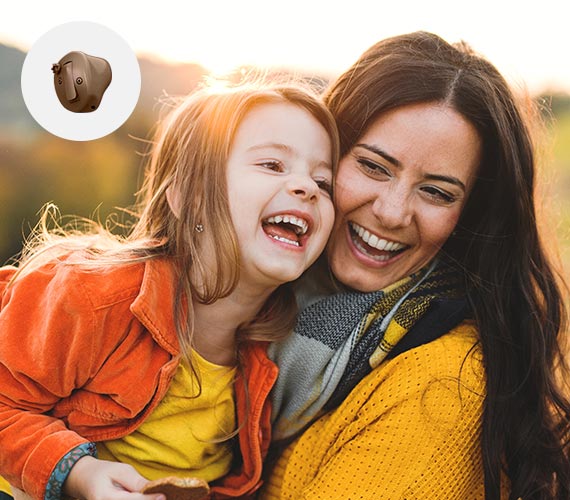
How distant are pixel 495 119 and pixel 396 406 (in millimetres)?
847

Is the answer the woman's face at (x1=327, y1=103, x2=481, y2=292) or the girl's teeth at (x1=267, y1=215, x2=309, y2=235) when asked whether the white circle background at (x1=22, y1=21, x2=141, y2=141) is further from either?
the woman's face at (x1=327, y1=103, x2=481, y2=292)

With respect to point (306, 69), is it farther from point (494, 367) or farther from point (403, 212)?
point (494, 367)

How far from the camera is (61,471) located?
1.77m

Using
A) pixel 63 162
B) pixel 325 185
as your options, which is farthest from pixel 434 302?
pixel 63 162

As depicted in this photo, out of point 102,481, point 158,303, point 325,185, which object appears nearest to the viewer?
point 102,481

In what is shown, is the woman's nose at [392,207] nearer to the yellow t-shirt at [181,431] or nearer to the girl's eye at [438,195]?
the girl's eye at [438,195]

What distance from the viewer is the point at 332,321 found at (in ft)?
7.02

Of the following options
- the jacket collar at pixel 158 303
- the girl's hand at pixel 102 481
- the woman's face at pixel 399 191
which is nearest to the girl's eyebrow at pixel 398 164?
the woman's face at pixel 399 191

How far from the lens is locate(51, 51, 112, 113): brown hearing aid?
1813 mm

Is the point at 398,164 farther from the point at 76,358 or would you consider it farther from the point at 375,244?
the point at 76,358

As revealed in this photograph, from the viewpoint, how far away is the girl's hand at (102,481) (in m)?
1.69

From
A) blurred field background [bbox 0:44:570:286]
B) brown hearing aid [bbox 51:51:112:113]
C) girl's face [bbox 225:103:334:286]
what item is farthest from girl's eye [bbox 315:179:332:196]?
blurred field background [bbox 0:44:570:286]

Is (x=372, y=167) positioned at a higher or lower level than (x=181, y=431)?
higher

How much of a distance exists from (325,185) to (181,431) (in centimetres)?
78
